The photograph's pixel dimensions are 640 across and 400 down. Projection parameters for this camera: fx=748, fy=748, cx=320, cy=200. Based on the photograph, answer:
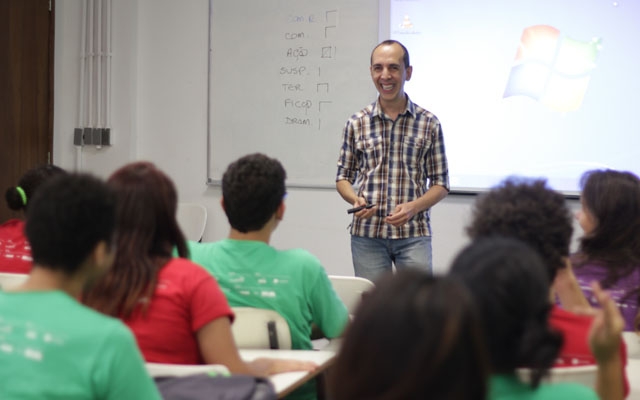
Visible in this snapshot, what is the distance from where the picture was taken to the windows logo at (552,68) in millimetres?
4387

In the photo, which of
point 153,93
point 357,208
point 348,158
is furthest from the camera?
point 153,93

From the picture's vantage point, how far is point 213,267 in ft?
7.57

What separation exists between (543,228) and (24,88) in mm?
4561

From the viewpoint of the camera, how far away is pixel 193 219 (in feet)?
17.8

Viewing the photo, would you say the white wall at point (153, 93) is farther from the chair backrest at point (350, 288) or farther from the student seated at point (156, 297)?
the student seated at point (156, 297)

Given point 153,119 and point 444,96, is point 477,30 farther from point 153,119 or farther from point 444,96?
point 153,119

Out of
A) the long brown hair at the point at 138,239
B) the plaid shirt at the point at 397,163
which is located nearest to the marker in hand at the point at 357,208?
the plaid shirt at the point at 397,163

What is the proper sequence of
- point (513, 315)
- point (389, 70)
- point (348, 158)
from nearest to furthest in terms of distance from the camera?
point (513, 315)
point (389, 70)
point (348, 158)

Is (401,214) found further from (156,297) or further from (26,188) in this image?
(156,297)

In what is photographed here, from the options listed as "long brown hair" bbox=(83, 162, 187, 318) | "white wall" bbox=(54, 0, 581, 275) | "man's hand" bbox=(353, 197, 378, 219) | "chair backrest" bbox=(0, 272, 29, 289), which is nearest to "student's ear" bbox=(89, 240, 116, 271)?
"long brown hair" bbox=(83, 162, 187, 318)

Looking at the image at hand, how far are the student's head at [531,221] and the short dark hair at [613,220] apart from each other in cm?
58

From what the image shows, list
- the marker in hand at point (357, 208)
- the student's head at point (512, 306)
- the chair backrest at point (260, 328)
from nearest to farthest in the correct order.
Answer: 1. the student's head at point (512, 306)
2. the chair backrest at point (260, 328)
3. the marker in hand at point (357, 208)

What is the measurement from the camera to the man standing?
3.81 m

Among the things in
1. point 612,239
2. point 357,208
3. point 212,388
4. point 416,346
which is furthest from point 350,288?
point 416,346
